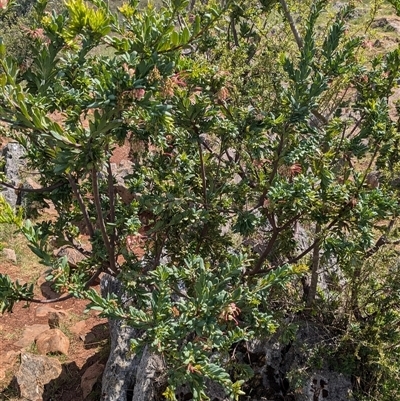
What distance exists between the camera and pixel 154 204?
11.7ft

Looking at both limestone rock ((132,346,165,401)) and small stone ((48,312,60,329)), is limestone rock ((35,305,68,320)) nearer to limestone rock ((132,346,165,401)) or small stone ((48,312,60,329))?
small stone ((48,312,60,329))

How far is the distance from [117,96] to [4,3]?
1.18 meters

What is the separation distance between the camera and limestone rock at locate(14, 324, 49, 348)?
6.98 meters

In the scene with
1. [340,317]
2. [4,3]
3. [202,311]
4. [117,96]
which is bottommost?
[202,311]

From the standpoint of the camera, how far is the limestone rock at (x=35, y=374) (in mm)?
5859

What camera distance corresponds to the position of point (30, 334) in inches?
283

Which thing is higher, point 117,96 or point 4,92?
point 117,96

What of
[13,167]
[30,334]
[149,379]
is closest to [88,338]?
[30,334]

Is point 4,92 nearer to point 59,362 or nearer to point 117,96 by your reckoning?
point 117,96

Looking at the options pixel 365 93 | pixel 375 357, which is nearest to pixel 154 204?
pixel 365 93

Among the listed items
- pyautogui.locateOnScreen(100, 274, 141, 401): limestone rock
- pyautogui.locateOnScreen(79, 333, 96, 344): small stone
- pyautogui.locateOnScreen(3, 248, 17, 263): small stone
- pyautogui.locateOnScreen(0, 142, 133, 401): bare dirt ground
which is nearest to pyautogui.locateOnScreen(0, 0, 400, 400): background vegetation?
pyautogui.locateOnScreen(100, 274, 141, 401): limestone rock

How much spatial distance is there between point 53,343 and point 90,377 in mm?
1057

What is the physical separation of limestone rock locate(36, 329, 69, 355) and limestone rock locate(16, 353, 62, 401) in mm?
242

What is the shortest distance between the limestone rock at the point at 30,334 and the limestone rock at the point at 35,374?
76 cm
